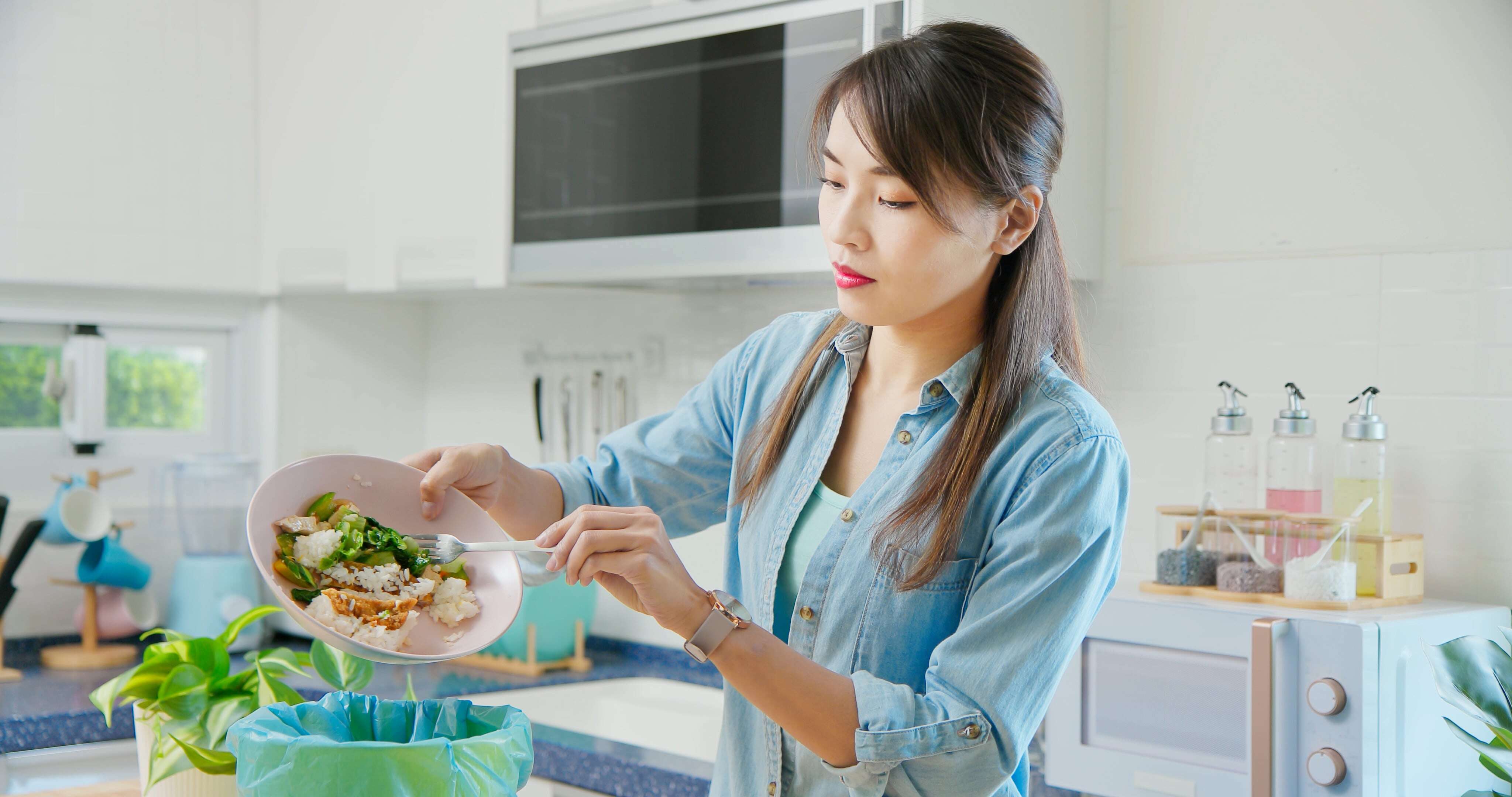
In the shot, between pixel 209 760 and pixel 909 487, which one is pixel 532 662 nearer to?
pixel 209 760

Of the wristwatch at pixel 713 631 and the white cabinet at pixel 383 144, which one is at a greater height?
the white cabinet at pixel 383 144

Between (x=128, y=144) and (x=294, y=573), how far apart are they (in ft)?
6.83

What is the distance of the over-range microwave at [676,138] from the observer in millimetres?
1939

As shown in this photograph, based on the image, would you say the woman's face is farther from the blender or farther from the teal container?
the blender

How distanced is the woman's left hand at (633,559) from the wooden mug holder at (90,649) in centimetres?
209

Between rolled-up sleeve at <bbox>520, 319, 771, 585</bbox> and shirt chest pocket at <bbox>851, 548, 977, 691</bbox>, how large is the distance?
0.85 ft

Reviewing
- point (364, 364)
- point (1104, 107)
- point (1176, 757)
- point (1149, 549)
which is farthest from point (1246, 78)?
point (364, 364)

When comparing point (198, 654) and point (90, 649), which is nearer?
point (198, 654)

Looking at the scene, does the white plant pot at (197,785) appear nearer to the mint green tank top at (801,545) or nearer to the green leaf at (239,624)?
the green leaf at (239,624)

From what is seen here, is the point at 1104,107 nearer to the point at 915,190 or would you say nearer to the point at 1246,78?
the point at 1246,78

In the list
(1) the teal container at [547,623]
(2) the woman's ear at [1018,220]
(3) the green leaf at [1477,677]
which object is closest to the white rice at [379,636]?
(2) the woman's ear at [1018,220]

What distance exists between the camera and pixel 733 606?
938 millimetres

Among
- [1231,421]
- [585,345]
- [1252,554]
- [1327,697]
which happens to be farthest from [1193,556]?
[585,345]

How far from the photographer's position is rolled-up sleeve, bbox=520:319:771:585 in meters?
1.28
